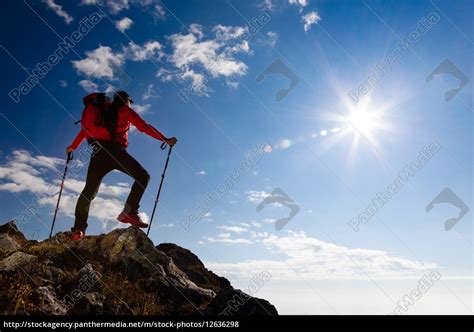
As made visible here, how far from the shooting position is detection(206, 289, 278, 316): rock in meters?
8.38

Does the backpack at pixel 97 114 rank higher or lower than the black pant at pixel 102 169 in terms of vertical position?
higher

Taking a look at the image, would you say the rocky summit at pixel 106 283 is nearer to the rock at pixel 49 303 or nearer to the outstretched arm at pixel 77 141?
the rock at pixel 49 303

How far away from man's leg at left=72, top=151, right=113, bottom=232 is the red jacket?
54 cm

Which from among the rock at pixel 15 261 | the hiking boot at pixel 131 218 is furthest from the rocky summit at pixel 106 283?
the hiking boot at pixel 131 218

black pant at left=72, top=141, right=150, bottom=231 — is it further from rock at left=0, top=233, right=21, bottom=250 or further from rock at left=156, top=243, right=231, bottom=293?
rock at left=156, top=243, right=231, bottom=293

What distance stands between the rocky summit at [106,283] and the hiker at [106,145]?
34.1 inches

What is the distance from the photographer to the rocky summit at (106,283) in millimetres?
7035

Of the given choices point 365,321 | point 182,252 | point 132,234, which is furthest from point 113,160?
point 365,321

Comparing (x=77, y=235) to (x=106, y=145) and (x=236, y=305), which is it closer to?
(x=106, y=145)

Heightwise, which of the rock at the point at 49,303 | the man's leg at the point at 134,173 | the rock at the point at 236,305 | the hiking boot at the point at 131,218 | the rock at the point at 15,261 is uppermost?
the man's leg at the point at 134,173

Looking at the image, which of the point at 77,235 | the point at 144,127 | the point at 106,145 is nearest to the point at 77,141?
the point at 106,145

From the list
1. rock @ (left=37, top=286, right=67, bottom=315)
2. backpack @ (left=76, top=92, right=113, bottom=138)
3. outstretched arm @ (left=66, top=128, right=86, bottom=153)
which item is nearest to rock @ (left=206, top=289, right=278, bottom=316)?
rock @ (left=37, top=286, right=67, bottom=315)

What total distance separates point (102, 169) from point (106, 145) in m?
0.65

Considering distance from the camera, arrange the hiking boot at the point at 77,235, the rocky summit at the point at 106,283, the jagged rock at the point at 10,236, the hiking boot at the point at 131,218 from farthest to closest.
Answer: the jagged rock at the point at 10,236 → the hiking boot at the point at 131,218 → the hiking boot at the point at 77,235 → the rocky summit at the point at 106,283
